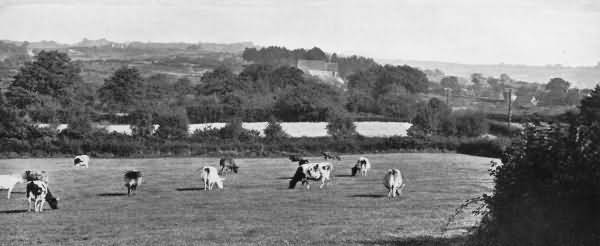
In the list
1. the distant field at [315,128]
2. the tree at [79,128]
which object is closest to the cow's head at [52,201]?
the tree at [79,128]

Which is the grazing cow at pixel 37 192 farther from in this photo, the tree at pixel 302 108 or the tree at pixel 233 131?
the tree at pixel 302 108

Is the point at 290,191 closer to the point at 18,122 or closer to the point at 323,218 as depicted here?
the point at 323,218

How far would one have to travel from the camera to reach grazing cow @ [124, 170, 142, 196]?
39.0m

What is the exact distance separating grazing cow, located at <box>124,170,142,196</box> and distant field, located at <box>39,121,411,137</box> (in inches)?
2052

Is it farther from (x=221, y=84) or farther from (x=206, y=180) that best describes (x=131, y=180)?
(x=221, y=84)

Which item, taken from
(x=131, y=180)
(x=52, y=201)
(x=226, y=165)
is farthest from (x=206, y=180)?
(x=226, y=165)

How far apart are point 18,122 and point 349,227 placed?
58.2m

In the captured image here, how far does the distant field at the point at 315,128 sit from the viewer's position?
313ft

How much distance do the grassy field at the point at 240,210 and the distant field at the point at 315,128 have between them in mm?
41162

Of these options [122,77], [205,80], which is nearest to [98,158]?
[122,77]

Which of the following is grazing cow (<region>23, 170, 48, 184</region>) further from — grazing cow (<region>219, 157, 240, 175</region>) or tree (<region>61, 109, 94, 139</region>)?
tree (<region>61, 109, 94, 139</region>)

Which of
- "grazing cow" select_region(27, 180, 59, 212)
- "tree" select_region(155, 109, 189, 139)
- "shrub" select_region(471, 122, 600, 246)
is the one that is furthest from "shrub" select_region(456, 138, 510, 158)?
"shrub" select_region(471, 122, 600, 246)

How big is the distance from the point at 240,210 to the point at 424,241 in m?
10.9

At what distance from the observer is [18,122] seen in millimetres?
76000
